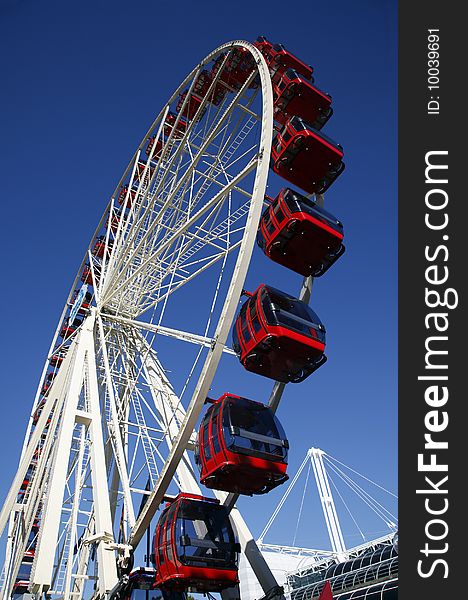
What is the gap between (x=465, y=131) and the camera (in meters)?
7.70

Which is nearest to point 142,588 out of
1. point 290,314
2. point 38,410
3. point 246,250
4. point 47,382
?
point 290,314

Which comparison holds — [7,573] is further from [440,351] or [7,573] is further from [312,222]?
[440,351]

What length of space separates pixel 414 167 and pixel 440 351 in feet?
8.11

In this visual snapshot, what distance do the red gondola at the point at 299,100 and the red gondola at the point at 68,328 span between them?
16004mm

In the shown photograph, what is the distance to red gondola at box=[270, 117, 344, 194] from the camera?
14.9 m

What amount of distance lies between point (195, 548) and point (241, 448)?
85.2 inches

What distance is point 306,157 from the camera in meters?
15.1

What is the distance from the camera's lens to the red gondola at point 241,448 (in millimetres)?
11734

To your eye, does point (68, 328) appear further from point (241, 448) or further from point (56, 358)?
point (241, 448)

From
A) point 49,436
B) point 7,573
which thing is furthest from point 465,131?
point 7,573

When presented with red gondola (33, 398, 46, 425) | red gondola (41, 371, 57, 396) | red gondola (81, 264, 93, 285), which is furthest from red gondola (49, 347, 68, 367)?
red gondola (81, 264, 93, 285)

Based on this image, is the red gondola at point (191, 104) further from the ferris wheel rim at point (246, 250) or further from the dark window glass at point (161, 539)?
the dark window glass at point (161, 539)

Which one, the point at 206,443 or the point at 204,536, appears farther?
the point at 206,443

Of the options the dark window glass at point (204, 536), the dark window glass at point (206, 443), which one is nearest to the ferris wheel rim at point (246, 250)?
the dark window glass at point (206, 443)
